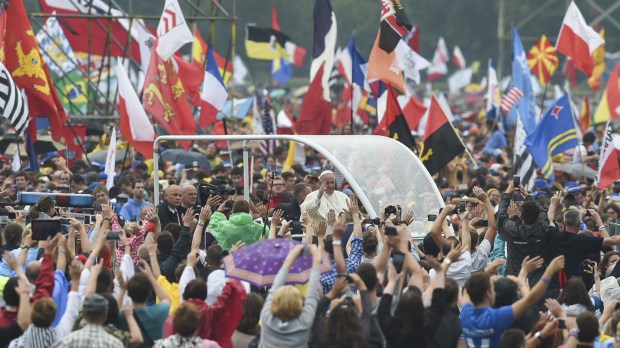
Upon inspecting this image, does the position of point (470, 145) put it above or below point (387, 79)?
below

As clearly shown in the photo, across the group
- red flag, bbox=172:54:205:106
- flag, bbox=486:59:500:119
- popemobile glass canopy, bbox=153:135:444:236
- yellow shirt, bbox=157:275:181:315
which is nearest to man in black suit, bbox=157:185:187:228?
popemobile glass canopy, bbox=153:135:444:236

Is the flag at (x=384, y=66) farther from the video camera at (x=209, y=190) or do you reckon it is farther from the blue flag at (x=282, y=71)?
the blue flag at (x=282, y=71)

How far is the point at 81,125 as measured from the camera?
940 inches

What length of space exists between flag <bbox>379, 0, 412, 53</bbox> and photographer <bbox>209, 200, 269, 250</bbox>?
264 inches

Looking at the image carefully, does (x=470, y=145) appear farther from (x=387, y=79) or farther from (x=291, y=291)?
(x=291, y=291)

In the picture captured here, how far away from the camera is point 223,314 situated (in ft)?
30.3

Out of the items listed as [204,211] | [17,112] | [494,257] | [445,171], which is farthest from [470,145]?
[204,211]

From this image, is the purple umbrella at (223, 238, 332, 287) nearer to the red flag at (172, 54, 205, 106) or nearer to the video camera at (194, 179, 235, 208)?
the video camera at (194, 179, 235, 208)

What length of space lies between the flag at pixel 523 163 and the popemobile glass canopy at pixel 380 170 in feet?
19.5

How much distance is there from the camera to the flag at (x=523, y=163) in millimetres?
19805

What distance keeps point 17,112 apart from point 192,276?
7924mm

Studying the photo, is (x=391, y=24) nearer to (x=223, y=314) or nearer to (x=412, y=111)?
(x=412, y=111)

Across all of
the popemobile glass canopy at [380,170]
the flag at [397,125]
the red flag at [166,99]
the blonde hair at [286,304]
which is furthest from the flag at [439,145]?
the blonde hair at [286,304]

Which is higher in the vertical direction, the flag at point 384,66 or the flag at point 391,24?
the flag at point 391,24
